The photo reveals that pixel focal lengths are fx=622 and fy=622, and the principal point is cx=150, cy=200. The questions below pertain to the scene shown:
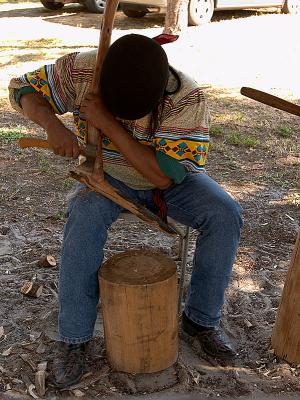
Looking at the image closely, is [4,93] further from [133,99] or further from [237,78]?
[133,99]

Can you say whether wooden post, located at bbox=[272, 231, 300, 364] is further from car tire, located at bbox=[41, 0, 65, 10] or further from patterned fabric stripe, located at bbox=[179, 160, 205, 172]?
car tire, located at bbox=[41, 0, 65, 10]

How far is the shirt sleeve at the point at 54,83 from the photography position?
8.71 feet

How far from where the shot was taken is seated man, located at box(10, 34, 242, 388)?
2.31 m

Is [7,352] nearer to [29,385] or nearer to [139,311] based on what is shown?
[29,385]

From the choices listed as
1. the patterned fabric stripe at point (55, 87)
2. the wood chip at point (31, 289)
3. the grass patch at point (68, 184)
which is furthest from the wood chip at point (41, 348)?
the grass patch at point (68, 184)

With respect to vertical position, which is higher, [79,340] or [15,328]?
[79,340]

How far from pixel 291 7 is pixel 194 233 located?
8.65m

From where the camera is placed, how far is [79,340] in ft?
8.48

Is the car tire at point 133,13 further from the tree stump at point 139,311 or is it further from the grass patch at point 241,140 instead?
the tree stump at point 139,311

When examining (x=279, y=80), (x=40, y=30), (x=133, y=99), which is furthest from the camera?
(x=40, y=30)

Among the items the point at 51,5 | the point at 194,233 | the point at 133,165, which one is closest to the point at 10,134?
the point at 194,233

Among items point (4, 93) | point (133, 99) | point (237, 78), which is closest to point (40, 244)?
point (133, 99)

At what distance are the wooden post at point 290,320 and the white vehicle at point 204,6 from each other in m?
8.26

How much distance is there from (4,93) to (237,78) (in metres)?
2.79
